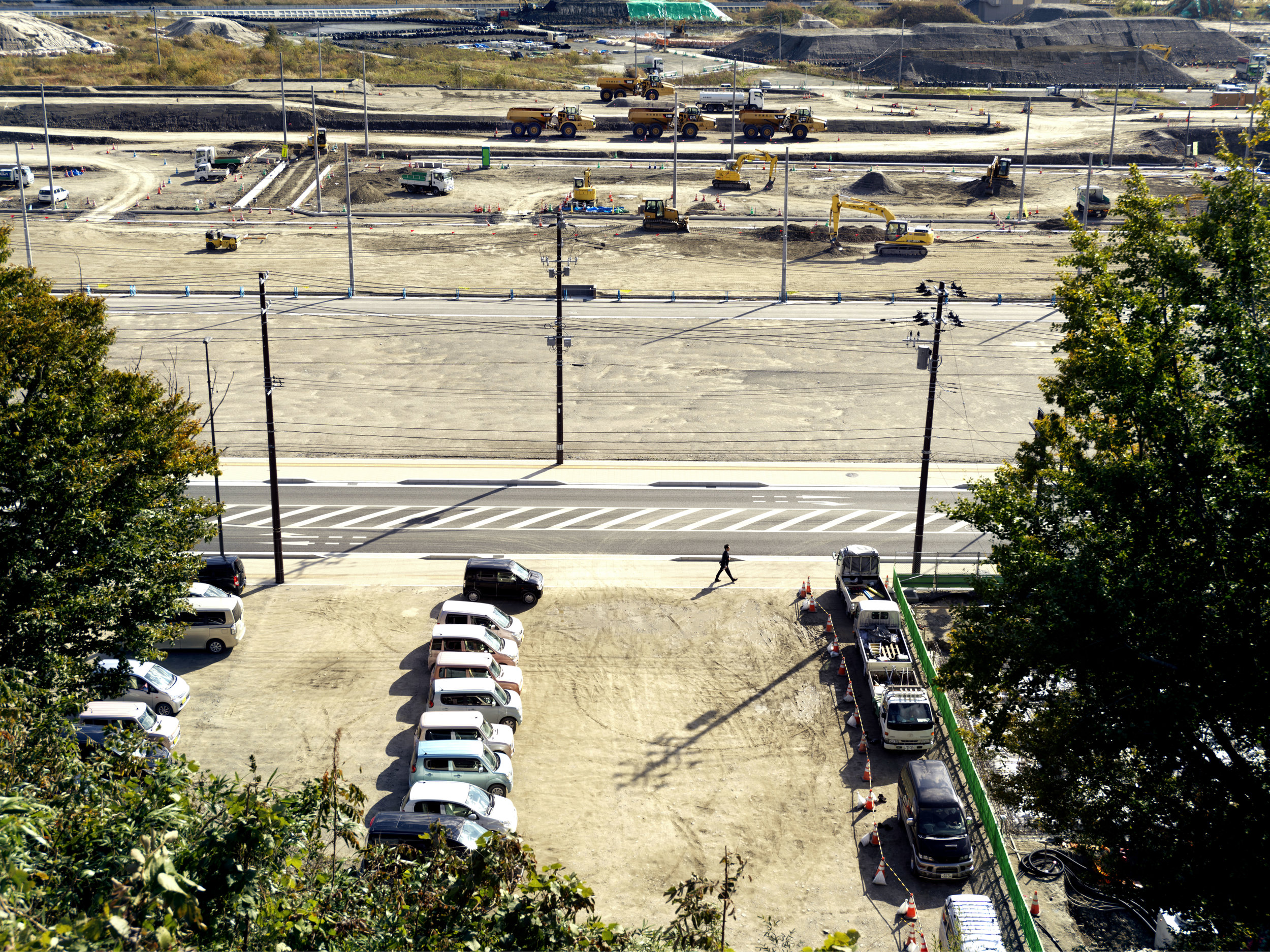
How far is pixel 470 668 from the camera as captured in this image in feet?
87.0

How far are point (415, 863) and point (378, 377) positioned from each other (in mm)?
40498

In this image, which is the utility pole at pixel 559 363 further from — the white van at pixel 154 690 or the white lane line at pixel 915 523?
the white van at pixel 154 690

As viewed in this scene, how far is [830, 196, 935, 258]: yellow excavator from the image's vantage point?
7138 centimetres

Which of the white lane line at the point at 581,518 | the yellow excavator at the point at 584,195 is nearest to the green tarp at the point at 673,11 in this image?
the yellow excavator at the point at 584,195

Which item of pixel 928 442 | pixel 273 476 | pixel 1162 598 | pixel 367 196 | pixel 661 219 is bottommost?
pixel 273 476

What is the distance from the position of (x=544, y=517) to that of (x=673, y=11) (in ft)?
544

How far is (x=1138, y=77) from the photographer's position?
14338 centimetres

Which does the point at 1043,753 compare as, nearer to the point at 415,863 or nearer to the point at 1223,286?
the point at 1223,286

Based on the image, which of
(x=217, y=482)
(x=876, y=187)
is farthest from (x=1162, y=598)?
(x=876, y=187)

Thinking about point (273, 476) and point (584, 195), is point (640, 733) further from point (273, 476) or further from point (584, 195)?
point (584, 195)

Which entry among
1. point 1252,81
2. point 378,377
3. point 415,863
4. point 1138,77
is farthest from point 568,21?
point 415,863

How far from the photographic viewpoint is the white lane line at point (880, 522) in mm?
37344

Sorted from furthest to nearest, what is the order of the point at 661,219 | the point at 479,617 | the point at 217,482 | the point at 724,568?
1. the point at 661,219
2. the point at 217,482
3. the point at 724,568
4. the point at 479,617

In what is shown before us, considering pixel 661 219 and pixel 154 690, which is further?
pixel 661 219
